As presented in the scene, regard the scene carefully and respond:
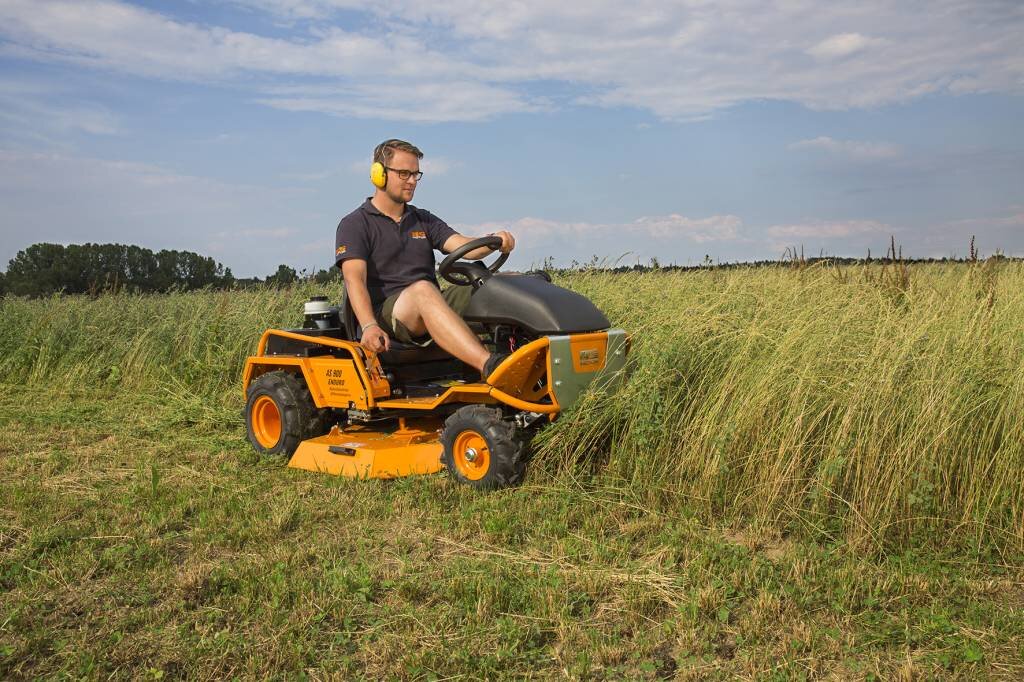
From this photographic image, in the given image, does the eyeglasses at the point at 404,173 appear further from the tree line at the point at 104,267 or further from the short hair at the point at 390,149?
the tree line at the point at 104,267

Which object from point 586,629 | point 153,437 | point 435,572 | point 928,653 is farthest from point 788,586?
point 153,437

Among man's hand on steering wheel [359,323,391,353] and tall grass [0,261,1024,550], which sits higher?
man's hand on steering wheel [359,323,391,353]

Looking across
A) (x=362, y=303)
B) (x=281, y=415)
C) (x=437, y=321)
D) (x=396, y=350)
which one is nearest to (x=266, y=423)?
(x=281, y=415)

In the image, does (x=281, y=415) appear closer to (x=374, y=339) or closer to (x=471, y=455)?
(x=374, y=339)

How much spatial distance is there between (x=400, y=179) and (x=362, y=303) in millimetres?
884

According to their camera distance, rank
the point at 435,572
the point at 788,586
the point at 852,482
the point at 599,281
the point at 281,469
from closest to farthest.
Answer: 1. the point at 788,586
2. the point at 435,572
3. the point at 852,482
4. the point at 281,469
5. the point at 599,281

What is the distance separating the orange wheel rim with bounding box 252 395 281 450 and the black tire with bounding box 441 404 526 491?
171cm

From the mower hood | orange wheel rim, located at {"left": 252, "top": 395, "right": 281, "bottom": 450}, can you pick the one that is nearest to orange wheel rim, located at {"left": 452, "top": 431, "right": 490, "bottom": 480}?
the mower hood

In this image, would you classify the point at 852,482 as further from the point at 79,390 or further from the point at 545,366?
the point at 79,390

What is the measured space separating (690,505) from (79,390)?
7439mm

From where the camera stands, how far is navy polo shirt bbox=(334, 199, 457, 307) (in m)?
5.61

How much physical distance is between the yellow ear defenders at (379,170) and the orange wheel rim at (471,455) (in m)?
1.87

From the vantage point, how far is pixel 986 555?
149 inches

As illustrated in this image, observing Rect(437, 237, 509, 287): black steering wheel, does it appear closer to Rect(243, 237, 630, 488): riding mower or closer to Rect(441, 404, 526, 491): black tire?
Rect(243, 237, 630, 488): riding mower
